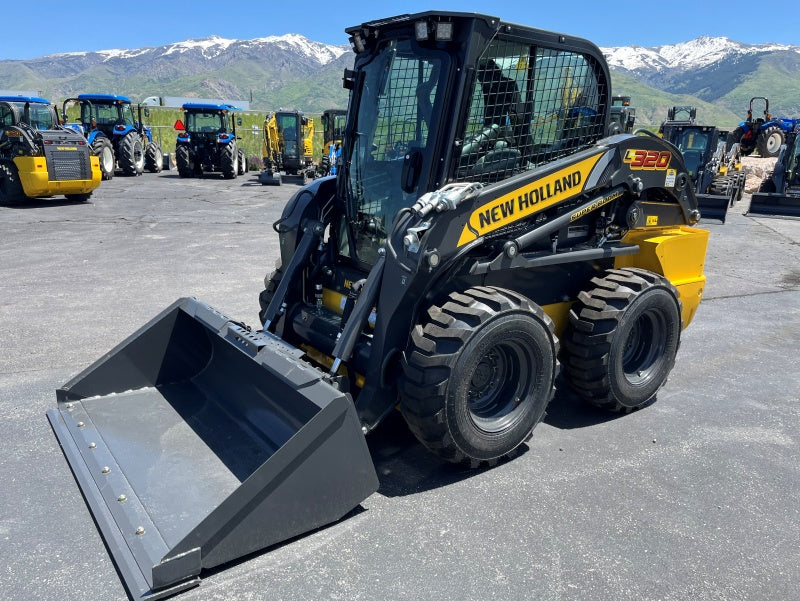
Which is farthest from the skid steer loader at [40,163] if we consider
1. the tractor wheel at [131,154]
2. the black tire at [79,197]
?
the tractor wheel at [131,154]

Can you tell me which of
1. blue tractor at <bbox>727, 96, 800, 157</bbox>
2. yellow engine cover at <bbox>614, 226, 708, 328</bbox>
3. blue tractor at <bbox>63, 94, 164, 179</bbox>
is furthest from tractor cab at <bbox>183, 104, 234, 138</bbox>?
yellow engine cover at <bbox>614, 226, 708, 328</bbox>

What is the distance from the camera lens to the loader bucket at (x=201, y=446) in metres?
2.73

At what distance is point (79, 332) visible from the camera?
5.88m

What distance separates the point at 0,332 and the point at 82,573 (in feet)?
13.0

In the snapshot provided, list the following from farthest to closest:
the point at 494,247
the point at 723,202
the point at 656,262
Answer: the point at 723,202 < the point at 656,262 < the point at 494,247

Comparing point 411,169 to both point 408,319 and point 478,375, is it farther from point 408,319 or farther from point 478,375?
point 478,375

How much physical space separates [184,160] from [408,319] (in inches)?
836

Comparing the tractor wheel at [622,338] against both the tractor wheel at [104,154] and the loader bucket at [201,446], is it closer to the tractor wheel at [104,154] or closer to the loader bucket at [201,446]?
the loader bucket at [201,446]

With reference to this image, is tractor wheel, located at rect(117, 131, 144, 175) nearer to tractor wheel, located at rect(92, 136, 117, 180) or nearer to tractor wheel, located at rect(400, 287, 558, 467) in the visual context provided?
tractor wheel, located at rect(92, 136, 117, 180)

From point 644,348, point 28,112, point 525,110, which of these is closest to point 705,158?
point 644,348

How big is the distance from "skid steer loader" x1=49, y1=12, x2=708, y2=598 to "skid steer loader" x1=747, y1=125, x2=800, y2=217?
47.2 ft

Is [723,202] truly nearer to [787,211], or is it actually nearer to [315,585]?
[787,211]

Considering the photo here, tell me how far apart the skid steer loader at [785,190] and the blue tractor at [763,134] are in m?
7.27

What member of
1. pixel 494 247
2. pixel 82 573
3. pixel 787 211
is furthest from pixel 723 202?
pixel 82 573
